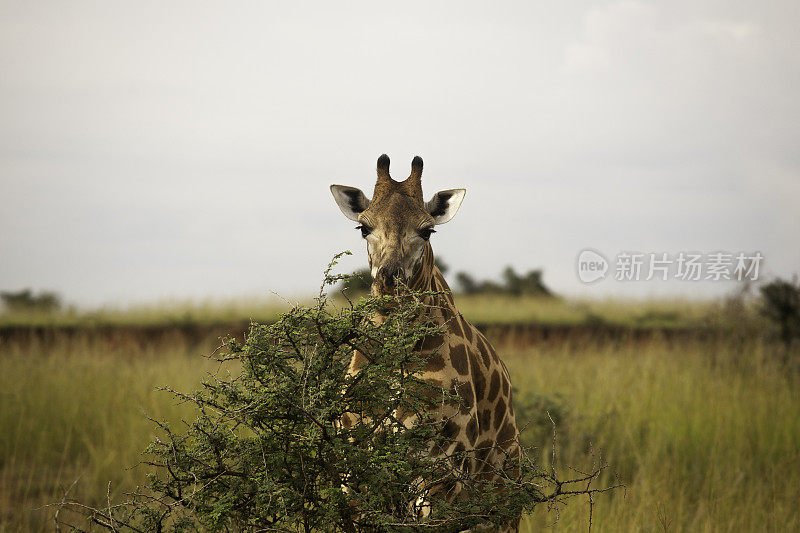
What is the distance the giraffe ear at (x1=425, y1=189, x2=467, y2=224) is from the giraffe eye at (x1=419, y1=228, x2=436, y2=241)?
238 millimetres

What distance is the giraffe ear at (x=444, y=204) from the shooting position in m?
4.66

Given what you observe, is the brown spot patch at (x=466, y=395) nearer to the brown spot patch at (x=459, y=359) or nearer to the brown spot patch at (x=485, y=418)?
the brown spot patch at (x=459, y=359)

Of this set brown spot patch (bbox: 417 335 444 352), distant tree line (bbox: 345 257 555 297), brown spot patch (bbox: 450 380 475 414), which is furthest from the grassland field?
distant tree line (bbox: 345 257 555 297)

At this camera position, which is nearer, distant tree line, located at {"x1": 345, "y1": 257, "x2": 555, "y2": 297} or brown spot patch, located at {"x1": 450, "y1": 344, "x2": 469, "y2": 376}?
brown spot patch, located at {"x1": 450, "y1": 344, "x2": 469, "y2": 376}

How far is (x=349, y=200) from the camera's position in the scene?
4.75 m

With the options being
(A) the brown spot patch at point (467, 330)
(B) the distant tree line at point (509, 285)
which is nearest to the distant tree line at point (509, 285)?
(B) the distant tree line at point (509, 285)

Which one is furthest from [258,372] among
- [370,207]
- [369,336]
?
[370,207]

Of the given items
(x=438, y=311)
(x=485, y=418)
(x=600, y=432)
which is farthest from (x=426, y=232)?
(x=600, y=432)

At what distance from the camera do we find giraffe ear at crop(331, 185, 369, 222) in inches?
185

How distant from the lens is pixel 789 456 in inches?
Result: 335

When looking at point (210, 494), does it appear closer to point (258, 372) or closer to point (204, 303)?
point (258, 372)

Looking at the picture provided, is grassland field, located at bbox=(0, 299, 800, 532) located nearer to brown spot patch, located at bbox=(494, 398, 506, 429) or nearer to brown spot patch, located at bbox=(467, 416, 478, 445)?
brown spot patch, located at bbox=(494, 398, 506, 429)

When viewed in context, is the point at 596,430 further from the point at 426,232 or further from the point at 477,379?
the point at 426,232

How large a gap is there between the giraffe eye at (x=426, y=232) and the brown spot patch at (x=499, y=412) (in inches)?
52.6
